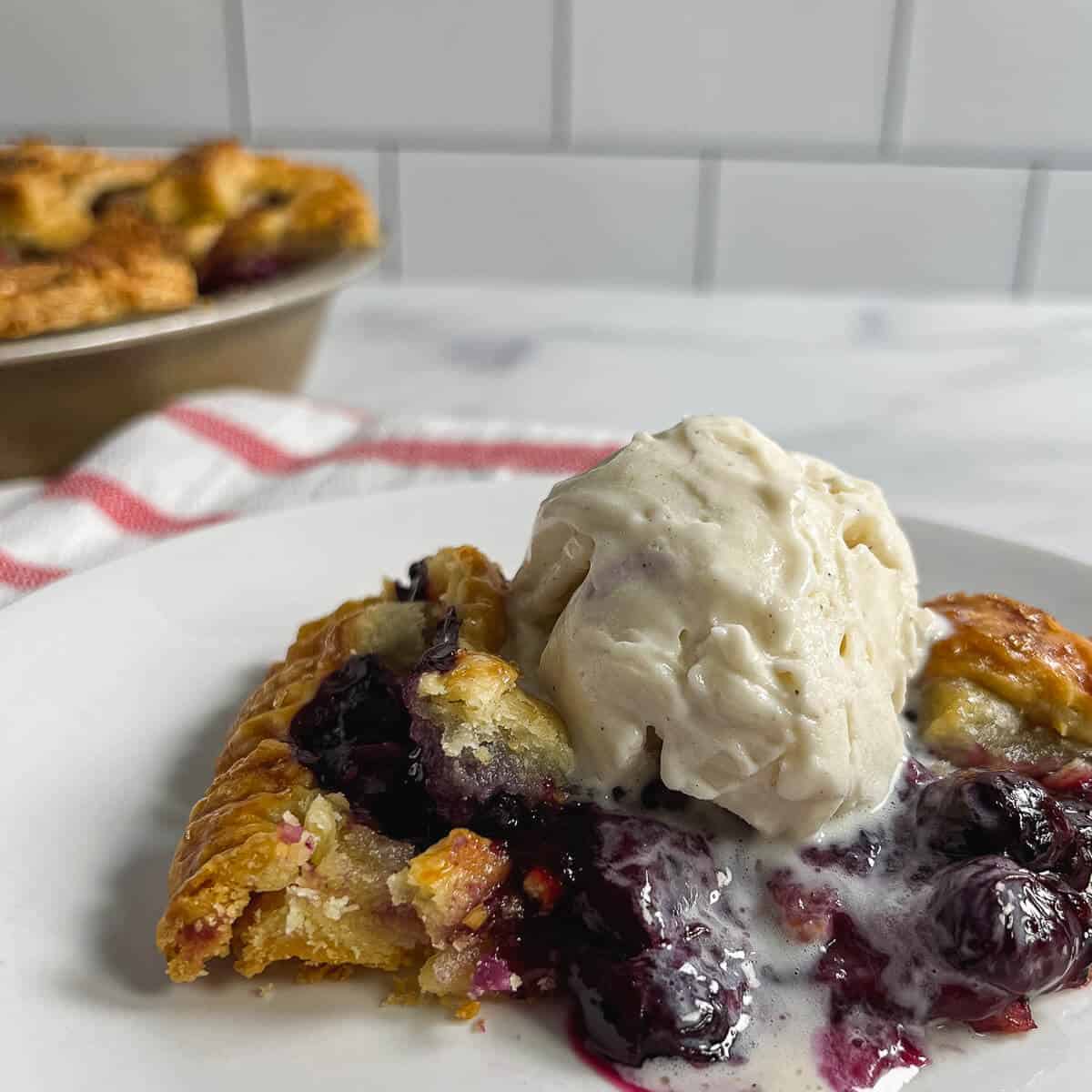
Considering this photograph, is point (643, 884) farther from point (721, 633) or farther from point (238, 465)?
point (238, 465)

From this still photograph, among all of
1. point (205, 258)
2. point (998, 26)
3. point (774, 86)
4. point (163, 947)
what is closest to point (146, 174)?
point (205, 258)

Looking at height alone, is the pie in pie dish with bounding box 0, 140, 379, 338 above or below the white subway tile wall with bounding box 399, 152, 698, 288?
above

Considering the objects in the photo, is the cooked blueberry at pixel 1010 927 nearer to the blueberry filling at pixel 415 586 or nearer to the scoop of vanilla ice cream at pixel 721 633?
the scoop of vanilla ice cream at pixel 721 633

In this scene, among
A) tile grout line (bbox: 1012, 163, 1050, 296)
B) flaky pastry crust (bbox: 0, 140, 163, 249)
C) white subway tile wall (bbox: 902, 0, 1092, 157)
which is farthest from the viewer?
tile grout line (bbox: 1012, 163, 1050, 296)

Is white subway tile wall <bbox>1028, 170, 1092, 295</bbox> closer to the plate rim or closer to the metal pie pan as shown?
the metal pie pan

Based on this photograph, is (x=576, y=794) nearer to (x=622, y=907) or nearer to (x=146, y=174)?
(x=622, y=907)

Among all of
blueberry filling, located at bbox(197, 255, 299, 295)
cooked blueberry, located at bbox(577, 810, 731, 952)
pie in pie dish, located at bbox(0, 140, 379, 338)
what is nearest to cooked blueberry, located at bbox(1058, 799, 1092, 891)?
cooked blueberry, located at bbox(577, 810, 731, 952)
